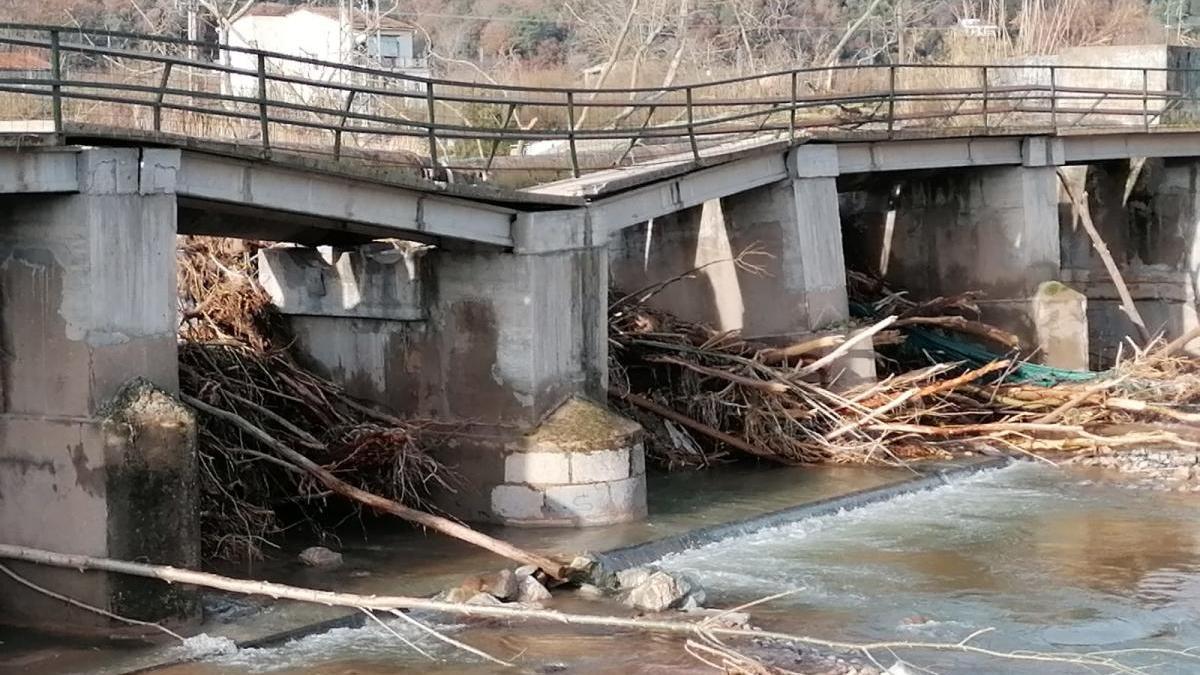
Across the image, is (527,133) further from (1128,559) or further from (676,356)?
(1128,559)

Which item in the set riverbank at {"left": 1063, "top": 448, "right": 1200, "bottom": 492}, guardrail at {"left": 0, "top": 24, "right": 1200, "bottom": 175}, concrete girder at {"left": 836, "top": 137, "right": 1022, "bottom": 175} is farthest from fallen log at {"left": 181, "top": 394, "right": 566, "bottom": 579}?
concrete girder at {"left": 836, "top": 137, "right": 1022, "bottom": 175}

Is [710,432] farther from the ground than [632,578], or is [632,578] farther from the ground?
[710,432]

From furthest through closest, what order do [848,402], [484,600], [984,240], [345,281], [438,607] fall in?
[984,240], [848,402], [345,281], [484,600], [438,607]

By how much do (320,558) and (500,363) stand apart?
285 cm

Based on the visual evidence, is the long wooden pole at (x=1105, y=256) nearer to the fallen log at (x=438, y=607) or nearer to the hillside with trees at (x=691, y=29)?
the hillside with trees at (x=691, y=29)

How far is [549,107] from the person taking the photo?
1105 inches

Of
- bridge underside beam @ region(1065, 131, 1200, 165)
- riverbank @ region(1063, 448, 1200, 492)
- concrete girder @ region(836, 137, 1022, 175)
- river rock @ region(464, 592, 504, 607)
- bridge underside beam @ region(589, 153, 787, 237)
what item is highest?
bridge underside beam @ region(1065, 131, 1200, 165)

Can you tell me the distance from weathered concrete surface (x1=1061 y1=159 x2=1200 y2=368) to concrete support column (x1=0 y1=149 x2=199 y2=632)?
20066 millimetres

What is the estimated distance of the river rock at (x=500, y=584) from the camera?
45.3 ft

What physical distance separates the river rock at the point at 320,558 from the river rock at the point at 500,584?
190 cm

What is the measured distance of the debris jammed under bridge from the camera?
20.5m

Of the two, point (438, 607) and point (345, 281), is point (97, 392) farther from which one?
point (345, 281)

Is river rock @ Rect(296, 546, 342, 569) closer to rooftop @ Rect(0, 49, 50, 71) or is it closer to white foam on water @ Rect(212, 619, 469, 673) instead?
white foam on water @ Rect(212, 619, 469, 673)

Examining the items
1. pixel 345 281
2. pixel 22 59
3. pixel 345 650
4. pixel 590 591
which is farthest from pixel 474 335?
pixel 22 59
